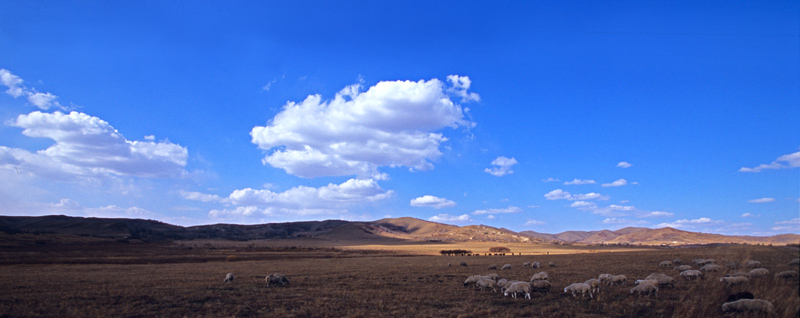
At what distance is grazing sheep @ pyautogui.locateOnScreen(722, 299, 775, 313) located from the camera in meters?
10.4

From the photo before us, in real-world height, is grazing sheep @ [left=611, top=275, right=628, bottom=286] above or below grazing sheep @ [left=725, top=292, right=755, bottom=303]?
below

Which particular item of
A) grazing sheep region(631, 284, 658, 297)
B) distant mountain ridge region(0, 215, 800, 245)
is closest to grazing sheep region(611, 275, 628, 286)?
grazing sheep region(631, 284, 658, 297)

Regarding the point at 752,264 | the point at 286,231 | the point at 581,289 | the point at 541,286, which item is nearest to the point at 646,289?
the point at 581,289

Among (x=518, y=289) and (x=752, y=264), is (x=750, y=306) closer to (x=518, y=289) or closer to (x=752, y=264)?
(x=518, y=289)

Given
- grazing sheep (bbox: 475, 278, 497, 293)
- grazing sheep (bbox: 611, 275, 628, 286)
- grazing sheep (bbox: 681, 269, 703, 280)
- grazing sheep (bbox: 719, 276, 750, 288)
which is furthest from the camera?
grazing sheep (bbox: 681, 269, 703, 280)

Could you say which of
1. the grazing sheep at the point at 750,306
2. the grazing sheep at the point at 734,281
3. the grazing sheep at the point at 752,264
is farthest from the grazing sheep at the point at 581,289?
the grazing sheep at the point at 752,264

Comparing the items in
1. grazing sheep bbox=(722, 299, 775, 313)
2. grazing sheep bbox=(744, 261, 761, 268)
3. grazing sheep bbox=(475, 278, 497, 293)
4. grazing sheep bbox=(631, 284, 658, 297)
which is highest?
grazing sheep bbox=(744, 261, 761, 268)

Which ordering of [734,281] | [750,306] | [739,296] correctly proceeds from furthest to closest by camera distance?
[734,281] < [739,296] < [750,306]

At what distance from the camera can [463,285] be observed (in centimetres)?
1923

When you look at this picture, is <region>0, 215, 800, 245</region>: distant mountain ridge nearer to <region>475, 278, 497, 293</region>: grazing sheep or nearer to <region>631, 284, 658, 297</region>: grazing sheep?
<region>475, 278, 497, 293</region>: grazing sheep

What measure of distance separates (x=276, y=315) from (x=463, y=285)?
10043mm

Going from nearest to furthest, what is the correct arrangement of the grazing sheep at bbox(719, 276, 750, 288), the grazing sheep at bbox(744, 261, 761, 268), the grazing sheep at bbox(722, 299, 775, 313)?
1. the grazing sheep at bbox(722, 299, 775, 313)
2. the grazing sheep at bbox(719, 276, 750, 288)
3. the grazing sheep at bbox(744, 261, 761, 268)

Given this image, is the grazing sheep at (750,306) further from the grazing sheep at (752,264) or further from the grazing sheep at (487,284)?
the grazing sheep at (752,264)

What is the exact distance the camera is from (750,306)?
10.8 meters
